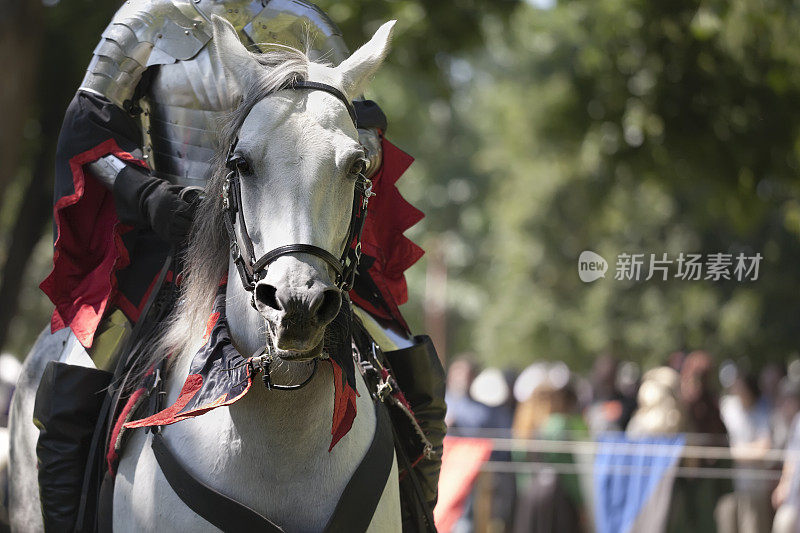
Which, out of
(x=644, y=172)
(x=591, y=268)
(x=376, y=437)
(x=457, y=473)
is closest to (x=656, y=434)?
(x=591, y=268)

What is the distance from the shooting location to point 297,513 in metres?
3.26

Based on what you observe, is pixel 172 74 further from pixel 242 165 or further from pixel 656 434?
pixel 656 434

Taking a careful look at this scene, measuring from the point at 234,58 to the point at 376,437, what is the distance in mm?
1278

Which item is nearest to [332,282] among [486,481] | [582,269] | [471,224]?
[582,269]

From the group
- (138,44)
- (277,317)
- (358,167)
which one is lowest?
(277,317)

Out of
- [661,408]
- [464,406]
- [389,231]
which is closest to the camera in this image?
[389,231]

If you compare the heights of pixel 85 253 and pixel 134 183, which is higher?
pixel 134 183

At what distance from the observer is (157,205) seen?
145 inches

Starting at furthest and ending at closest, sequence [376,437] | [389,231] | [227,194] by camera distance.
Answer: [389,231], [376,437], [227,194]

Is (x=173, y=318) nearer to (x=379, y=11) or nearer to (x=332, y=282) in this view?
(x=332, y=282)

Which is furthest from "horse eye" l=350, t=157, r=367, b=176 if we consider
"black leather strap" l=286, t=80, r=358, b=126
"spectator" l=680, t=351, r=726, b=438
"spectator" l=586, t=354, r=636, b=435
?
"spectator" l=586, t=354, r=636, b=435

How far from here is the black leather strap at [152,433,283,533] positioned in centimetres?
319

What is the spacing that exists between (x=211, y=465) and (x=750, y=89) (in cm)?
983

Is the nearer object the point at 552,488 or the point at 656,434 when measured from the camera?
the point at 656,434
